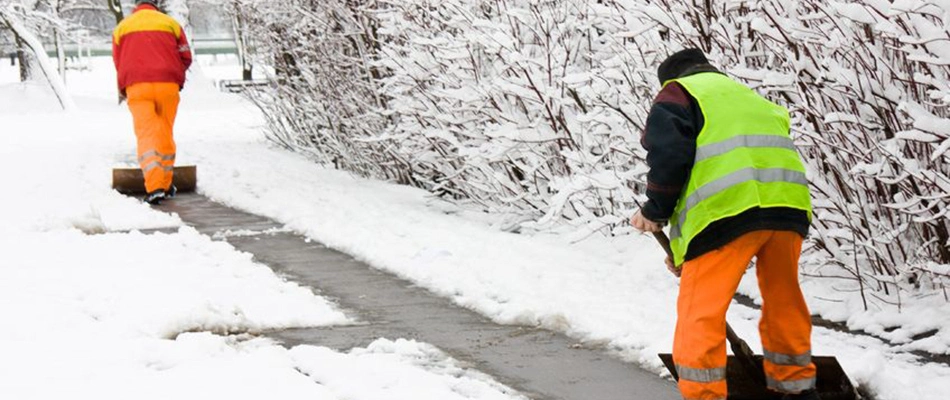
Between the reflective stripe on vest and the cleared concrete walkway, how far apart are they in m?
0.85

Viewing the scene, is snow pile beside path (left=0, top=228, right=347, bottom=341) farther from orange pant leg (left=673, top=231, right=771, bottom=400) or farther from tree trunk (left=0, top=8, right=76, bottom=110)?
tree trunk (left=0, top=8, right=76, bottom=110)

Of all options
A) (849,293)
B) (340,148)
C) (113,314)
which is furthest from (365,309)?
(340,148)

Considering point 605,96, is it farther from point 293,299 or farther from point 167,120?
point 167,120

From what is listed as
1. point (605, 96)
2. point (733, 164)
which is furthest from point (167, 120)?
point (733, 164)

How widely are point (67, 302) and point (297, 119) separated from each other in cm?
833

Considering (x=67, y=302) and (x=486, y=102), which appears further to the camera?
(x=486, y=102)

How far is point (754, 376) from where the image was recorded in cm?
466

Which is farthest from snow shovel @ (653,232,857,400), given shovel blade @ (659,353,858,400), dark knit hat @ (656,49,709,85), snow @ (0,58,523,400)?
snow @ (0,58,523,400)

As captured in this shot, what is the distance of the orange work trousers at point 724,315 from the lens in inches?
160

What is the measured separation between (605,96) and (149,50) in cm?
529

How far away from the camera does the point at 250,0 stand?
12.8m

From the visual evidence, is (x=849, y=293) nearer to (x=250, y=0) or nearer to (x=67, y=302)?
(x=67, y=302)

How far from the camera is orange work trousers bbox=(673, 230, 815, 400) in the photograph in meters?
4.07

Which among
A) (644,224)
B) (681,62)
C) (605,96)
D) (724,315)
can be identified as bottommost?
(724,315)
